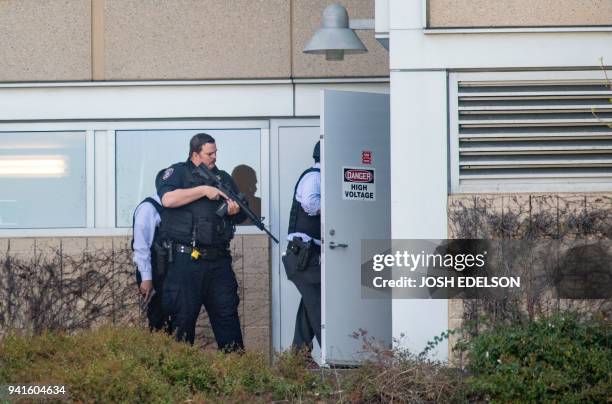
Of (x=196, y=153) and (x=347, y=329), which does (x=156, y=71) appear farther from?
(x=347, y=329)

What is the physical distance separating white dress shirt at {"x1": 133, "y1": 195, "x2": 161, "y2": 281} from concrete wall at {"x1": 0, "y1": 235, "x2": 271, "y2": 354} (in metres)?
0.74

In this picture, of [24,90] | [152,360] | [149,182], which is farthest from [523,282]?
[24,90]

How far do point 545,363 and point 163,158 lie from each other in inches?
176

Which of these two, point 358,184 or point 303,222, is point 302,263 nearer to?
point 303,222

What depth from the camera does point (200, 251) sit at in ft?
33.7

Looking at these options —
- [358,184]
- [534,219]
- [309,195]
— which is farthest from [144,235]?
[534,219]

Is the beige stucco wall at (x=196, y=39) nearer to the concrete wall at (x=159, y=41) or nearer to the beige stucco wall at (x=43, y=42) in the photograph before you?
the concrete wall at (x=159, y=41)

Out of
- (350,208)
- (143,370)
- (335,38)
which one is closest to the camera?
(143,370)

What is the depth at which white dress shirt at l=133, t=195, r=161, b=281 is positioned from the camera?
412 inches

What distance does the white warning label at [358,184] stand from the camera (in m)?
10.5

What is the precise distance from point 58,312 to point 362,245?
263 cm

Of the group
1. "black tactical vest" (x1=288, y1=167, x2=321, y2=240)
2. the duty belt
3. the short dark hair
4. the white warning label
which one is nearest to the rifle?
the short dark hair

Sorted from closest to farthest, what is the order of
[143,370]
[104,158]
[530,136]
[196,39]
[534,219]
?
[143,370] → [534,219] → [530,136] → [196,39] → [104,158]

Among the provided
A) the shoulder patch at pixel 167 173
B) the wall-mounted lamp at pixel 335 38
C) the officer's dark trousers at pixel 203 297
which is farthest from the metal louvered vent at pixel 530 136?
the shoulder patch at pixel 167 173
